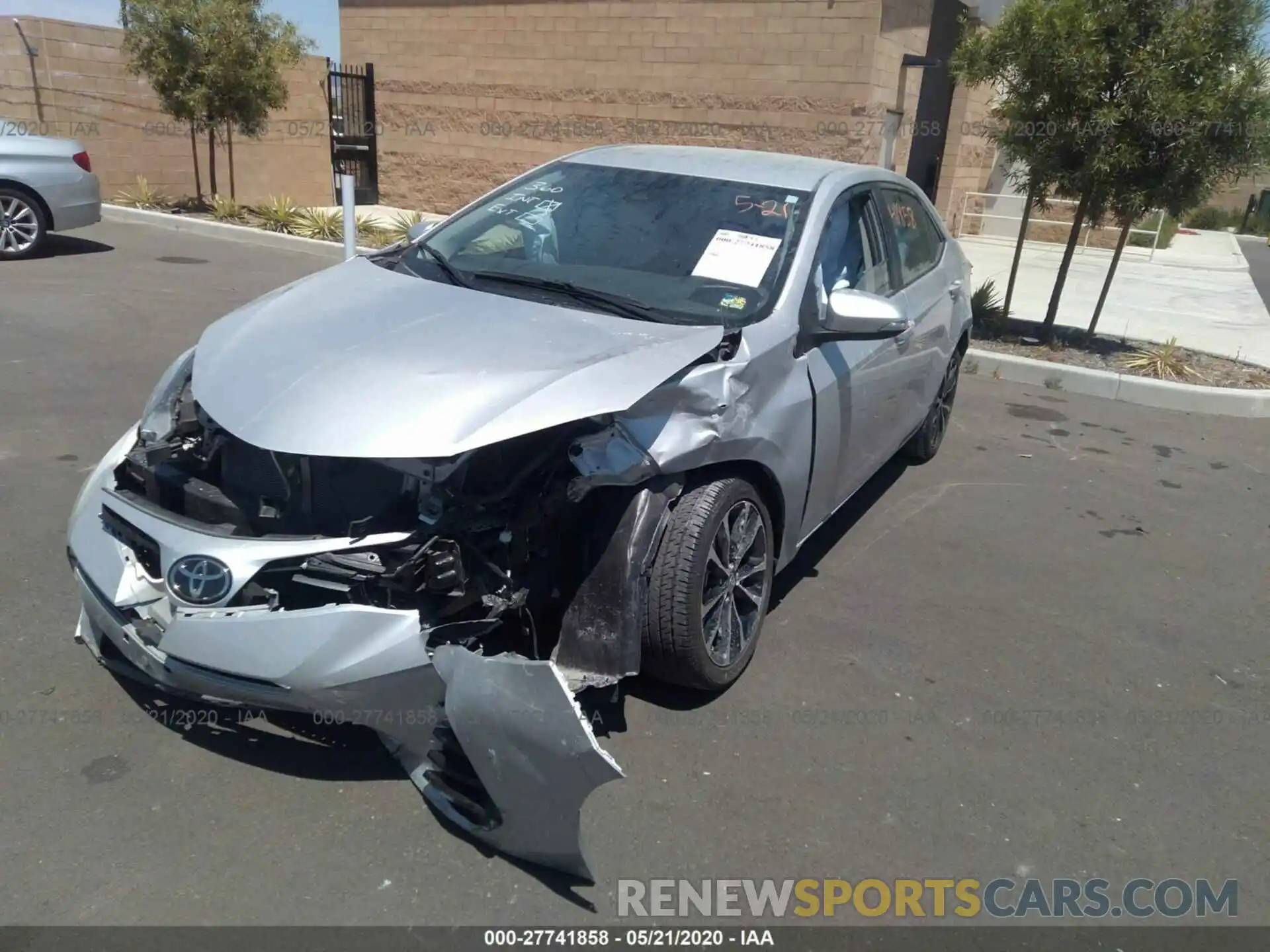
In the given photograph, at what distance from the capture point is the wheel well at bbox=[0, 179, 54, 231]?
973 centimetres

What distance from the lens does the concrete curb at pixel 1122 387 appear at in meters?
7.68

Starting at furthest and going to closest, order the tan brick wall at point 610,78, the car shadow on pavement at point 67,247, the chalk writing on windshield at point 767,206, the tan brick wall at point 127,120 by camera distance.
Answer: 1. the tan brick wall at point 127,120
2. the tan brick wall at point 610,78
3. the car shadow on pavement at point 67,247
4. the chalk writing on windshield at point 767,206

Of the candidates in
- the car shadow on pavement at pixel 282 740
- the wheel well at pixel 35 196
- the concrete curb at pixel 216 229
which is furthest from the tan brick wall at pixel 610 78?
the car shadow on pavement at pixel 282 740

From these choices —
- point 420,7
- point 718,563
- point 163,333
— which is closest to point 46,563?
point 718,563

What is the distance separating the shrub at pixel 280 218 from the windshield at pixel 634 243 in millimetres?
9821

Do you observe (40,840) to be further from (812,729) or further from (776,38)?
(776,38)

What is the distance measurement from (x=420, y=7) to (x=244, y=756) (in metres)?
16.1

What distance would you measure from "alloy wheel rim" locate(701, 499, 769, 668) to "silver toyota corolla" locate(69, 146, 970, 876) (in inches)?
0.6

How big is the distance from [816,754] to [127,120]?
15.8 m

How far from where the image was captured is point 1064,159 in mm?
8484

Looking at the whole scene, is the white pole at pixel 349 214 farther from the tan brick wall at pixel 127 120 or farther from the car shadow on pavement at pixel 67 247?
the tan brick wall at pixel 127 120

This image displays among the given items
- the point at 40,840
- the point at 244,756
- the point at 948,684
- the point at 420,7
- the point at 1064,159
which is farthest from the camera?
the point at 420,7

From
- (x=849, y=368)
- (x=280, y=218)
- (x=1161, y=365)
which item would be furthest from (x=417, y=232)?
(x=280, y=218)
